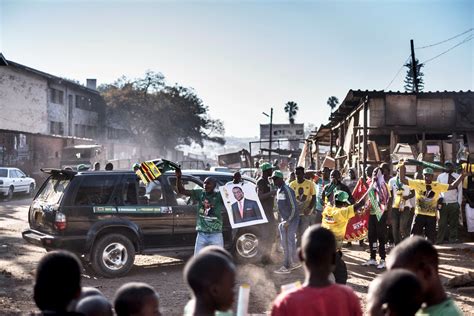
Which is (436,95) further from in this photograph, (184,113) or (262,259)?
(184,113)

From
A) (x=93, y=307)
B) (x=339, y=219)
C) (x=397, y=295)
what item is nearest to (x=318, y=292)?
(x=397, y=295)

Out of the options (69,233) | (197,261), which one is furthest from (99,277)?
(197,261)

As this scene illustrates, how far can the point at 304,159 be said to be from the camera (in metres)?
27.7

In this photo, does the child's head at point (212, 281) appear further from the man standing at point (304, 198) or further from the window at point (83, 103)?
the window at point (83, 103)

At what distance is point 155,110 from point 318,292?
56.4m

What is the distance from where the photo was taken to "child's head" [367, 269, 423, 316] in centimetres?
246

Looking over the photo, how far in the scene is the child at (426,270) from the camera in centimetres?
276

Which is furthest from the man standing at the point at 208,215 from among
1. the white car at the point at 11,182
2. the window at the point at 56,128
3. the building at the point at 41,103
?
the window at the point at 56,128

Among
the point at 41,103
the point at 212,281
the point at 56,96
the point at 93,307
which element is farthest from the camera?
the point at 56,96

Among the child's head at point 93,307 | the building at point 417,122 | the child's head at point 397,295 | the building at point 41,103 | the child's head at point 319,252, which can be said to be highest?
the building at point 41,103

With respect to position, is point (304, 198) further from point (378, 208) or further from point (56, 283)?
point (56, 283)

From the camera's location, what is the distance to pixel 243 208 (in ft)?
29.7

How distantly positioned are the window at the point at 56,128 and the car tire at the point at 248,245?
37.4 metres

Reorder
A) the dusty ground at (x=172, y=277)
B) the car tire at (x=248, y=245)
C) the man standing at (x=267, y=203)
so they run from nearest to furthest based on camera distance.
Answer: the dusty ground at (x=172, y=277), the car tire at (x=248, y=245), the man standing at (x=267, y=203)
